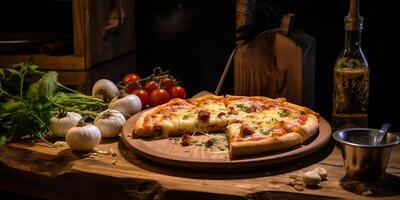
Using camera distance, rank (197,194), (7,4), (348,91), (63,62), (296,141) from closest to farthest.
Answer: (197,194) < (296,141) < (348,91) < (63,62) < (7,4)

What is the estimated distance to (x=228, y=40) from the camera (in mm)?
3539

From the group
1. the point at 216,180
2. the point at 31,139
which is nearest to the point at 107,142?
the point at 31,139

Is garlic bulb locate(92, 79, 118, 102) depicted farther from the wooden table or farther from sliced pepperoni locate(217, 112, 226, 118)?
sliced pepperoni locate(217, 112, 226, 118)

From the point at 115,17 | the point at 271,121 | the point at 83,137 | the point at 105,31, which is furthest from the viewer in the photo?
the point at 115,17

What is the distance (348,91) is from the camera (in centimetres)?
234

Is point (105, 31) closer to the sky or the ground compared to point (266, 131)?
closer to the sky

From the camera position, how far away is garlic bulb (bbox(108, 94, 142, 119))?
264 cm

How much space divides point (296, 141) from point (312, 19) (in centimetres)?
130

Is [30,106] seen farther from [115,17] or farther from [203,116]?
[115,17]

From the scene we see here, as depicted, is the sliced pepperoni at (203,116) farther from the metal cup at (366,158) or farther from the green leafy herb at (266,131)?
the metal cup at (366,158)

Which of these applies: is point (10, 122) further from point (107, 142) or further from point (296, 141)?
point (296, 141)

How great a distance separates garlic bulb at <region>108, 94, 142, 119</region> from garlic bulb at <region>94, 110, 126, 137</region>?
0.55ft

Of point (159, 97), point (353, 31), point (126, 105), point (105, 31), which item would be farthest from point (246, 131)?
point (105, 31)

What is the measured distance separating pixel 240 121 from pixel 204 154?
0.99 ft
